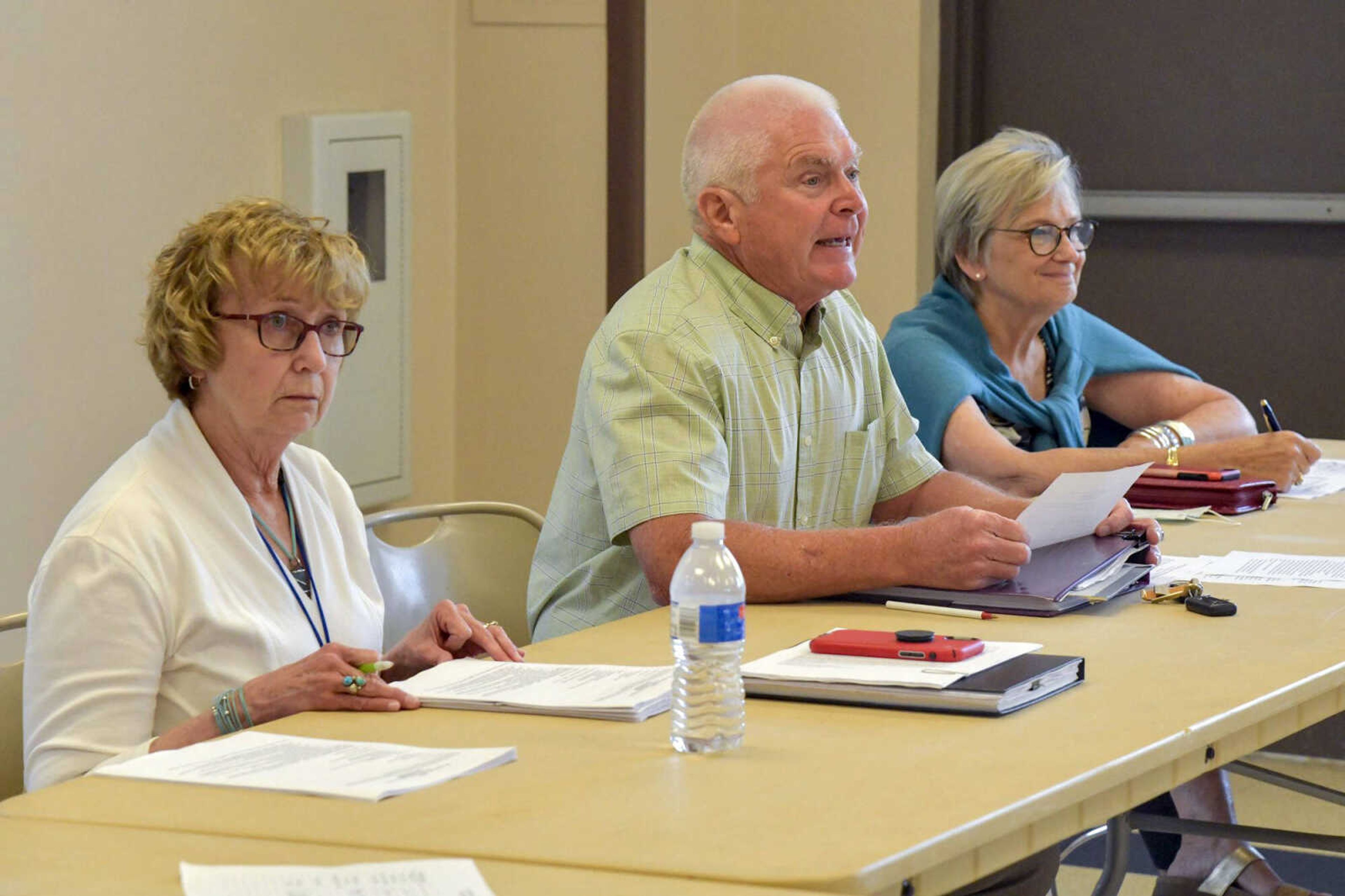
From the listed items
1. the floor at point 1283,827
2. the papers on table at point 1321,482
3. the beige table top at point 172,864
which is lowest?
the floor at point 1283,827

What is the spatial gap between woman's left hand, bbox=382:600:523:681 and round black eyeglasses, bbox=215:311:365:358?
341 mm

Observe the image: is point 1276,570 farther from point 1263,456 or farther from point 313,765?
point 313,765

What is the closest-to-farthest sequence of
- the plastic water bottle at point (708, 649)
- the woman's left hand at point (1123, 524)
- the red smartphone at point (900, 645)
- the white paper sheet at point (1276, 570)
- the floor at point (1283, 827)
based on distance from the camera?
the plastic water bottle at point (708, 649), the red smartphone at point (900, 645), the white paper sheet at point (1276, 570), the woman's left hand at point (1123, 524), the floor at point (1283, 827)

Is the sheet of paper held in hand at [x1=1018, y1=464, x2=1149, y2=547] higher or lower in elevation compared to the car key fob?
higher

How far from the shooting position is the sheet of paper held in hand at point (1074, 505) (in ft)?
8.02

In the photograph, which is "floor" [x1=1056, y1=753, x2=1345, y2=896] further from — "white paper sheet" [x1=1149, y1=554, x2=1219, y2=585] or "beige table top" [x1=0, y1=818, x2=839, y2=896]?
"beige table top" [x1=0, y1=818, x2=839, y2=896]

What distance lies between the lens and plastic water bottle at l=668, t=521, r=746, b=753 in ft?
5.47

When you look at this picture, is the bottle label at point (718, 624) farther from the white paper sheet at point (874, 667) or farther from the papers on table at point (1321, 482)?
the papers on table at point (1321, 482)

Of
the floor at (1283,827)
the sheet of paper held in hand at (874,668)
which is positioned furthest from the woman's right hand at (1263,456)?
the sheet of paper held in hand at (874,668)

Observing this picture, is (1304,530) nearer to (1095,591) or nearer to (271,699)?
(1095,591)

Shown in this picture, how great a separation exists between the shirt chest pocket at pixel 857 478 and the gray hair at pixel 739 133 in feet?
1.35

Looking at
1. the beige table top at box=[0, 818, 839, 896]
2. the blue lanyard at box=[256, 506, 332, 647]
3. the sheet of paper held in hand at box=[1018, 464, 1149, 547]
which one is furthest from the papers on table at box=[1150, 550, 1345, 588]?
the beige table top at box=[0, 818, 839, 896]

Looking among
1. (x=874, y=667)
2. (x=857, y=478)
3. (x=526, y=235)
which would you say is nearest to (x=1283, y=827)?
(x=857, y=478)

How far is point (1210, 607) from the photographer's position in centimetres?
229
